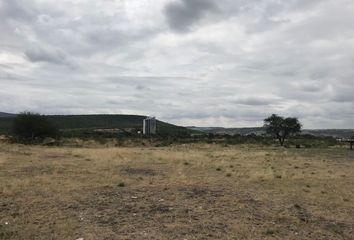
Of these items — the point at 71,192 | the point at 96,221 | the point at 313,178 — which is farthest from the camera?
the point at 313,178

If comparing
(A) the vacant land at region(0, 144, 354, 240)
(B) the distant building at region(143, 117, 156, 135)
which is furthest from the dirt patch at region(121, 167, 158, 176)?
(B) the distant building at region(143, 117, 156, 135)

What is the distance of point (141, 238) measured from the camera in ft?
30.5

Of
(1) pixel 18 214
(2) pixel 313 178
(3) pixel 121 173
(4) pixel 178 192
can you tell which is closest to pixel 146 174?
(3) pixel 121 173

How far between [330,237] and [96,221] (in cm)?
572

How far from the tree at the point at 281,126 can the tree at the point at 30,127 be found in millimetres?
36164

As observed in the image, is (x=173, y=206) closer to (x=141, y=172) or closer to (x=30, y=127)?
(x=141, y=172)

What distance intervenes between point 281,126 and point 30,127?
4045 cm

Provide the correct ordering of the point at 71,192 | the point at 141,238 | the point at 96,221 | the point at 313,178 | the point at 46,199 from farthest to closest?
the point at 313,178, the point at 71,192, the point at 46,199, the point at 96,221, the point at 141,238

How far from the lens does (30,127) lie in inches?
2598

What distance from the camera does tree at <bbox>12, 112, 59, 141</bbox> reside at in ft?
217

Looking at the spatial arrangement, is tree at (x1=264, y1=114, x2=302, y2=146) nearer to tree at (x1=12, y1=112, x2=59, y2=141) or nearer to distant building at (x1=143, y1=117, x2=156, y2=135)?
tree at (x1=12, y1=112, x2=59, y2=141)

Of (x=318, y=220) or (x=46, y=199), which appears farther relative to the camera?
(x=46, y=199)

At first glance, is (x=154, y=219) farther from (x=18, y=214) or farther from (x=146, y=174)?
(x=146, y=174)

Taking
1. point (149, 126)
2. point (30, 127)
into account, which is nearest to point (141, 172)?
point (30, 127)
